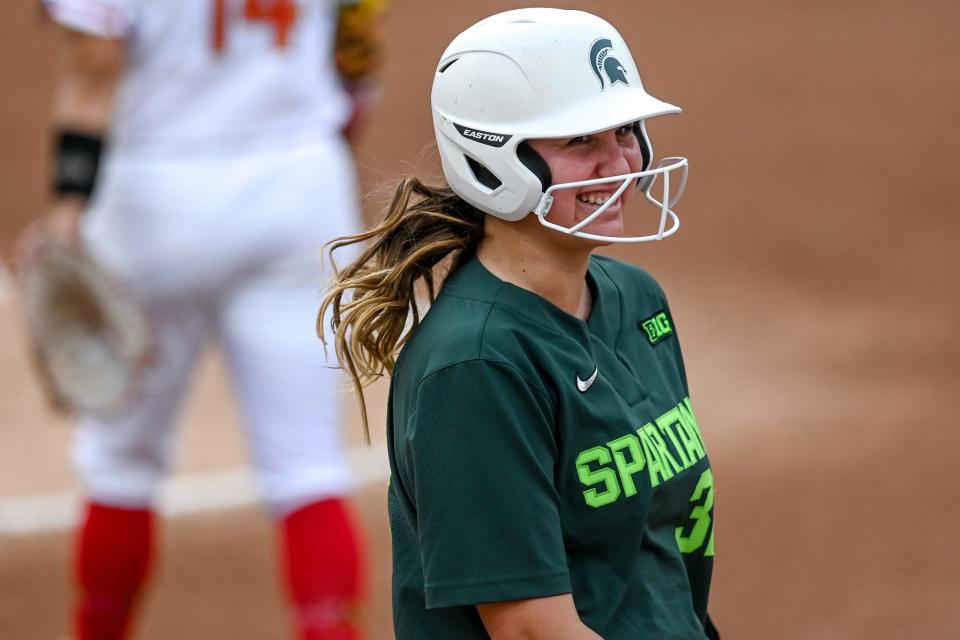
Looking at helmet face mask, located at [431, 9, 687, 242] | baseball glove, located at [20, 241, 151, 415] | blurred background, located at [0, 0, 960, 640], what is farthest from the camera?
blurred background, located at [0, 0, 960, 640]

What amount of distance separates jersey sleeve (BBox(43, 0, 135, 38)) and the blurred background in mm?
1247

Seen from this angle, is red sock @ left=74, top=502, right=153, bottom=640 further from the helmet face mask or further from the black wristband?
the helmet face mask

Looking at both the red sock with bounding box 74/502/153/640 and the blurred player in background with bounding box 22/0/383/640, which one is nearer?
the blurred player in background with bounding box 22/0/383/640

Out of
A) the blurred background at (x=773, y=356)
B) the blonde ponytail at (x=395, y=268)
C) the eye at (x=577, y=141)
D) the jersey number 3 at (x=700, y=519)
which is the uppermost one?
the eye at (x=577, y=141)

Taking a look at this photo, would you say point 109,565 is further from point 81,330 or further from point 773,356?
point 773,356

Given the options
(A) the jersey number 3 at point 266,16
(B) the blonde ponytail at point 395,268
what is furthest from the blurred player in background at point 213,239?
(B) the blonde ponytail at point 395,268

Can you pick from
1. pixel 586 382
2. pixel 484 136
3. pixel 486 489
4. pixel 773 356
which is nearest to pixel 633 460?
pixel 586 382

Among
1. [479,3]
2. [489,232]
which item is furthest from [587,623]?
[479,3]

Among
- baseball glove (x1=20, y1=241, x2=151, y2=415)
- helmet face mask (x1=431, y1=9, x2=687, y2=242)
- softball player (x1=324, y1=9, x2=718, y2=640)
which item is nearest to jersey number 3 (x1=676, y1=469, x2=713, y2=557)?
softball player (x1=324, y1=9, x2=718, y2=640)

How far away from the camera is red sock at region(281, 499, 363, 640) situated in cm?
362

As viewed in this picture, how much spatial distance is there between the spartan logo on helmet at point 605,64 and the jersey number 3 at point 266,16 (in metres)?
1.82

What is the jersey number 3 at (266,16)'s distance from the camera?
3.70m

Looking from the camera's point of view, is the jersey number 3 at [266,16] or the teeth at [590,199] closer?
the teeth at [590,199]

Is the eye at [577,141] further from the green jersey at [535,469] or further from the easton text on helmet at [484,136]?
the green jersey at [535,469]
